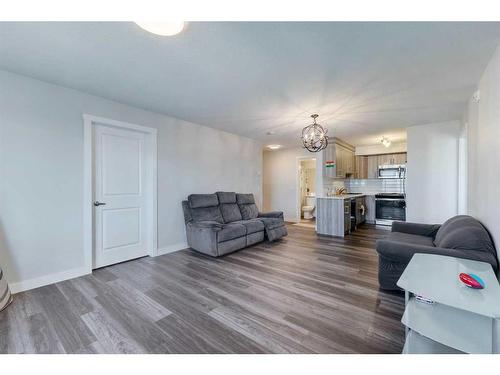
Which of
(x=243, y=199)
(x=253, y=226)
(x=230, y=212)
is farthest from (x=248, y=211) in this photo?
(x=253, y=226)

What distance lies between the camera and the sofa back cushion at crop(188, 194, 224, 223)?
3.93 meters

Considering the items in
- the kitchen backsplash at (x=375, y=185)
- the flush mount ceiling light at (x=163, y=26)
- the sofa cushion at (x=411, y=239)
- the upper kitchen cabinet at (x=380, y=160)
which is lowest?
the sofa cushion at (x=411, y=239)

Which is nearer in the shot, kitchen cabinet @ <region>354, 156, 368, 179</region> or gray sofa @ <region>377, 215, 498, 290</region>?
gray sofa @ <region>377, 215, 498, 290</region>

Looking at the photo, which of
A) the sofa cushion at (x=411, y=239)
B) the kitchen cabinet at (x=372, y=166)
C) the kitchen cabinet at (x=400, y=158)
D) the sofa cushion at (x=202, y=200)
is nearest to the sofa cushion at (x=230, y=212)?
the sofa cushion at (x=202, y=200)

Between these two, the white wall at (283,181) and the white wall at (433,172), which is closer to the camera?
the white wall at (433,172)

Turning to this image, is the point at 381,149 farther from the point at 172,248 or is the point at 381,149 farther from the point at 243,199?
the point at 172,248

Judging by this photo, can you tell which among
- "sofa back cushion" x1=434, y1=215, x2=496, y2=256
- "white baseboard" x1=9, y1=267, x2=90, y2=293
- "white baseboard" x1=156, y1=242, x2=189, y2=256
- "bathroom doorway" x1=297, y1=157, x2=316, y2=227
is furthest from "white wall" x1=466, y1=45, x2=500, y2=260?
"white baseboard" x1=9, y1=267, x2=90, y2=293

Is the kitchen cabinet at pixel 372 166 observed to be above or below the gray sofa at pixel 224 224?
above

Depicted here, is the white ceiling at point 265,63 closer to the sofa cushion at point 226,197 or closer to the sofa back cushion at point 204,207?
the sofa back cushion at point 204,207

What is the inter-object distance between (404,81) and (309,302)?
8.91 feet

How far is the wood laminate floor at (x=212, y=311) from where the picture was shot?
1544 mm

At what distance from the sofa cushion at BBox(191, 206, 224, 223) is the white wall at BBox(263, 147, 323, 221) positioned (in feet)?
10.8

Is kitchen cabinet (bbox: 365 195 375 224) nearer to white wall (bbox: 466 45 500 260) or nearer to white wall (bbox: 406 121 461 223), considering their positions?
white wall (bbox: 406 121 461 223)
